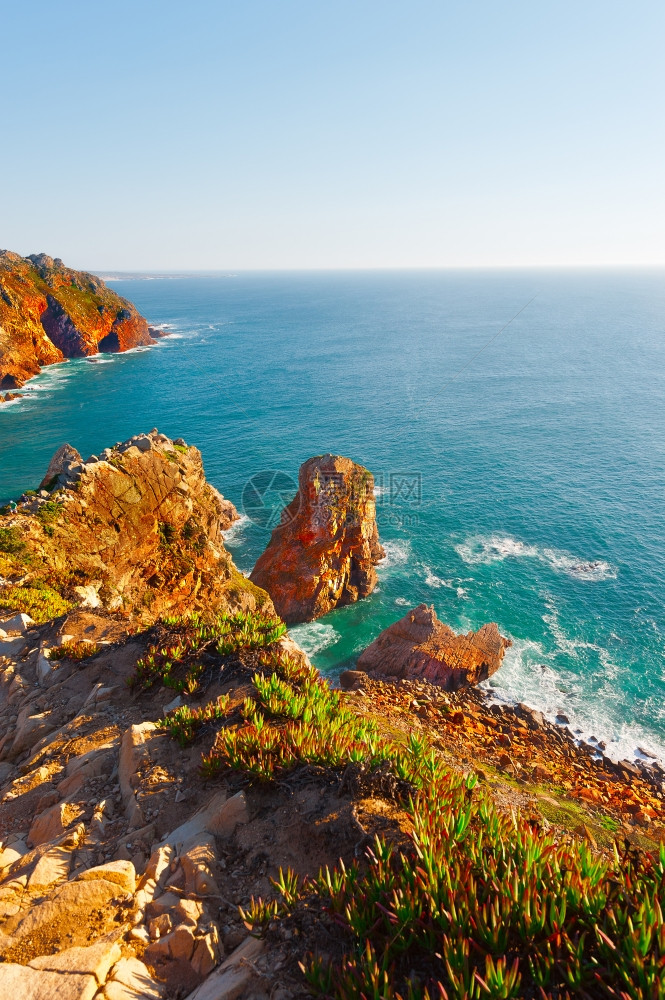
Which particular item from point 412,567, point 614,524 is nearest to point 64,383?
point 412,567

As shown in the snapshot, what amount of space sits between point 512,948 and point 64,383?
105m

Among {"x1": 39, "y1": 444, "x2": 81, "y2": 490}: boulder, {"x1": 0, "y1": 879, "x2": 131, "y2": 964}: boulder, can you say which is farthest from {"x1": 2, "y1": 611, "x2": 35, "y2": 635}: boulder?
{"x1": 39, "y1": 444, "x2": 81, "y2": 490}: boulder

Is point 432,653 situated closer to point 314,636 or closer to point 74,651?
point 314,636

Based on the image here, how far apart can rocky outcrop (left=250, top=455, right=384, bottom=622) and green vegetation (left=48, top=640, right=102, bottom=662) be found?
25976 millimetres

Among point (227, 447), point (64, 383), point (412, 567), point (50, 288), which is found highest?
point (50, 288)

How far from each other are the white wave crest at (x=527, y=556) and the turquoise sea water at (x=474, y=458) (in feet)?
0.58

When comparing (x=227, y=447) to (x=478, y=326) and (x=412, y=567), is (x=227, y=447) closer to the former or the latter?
(x=412, y=567)

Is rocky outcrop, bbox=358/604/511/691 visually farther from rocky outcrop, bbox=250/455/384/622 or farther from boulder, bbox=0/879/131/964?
boulder, bbox=0/879/131/964

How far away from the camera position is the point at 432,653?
1166 inches

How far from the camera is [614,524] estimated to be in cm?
4575

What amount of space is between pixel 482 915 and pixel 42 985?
13.8 feet

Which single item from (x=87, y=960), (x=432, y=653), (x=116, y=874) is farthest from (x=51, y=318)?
(x=87, y=960)

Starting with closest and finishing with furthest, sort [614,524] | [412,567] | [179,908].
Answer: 1. [179,908]
2. [412,567]
3. [614,524]

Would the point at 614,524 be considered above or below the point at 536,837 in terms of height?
below
